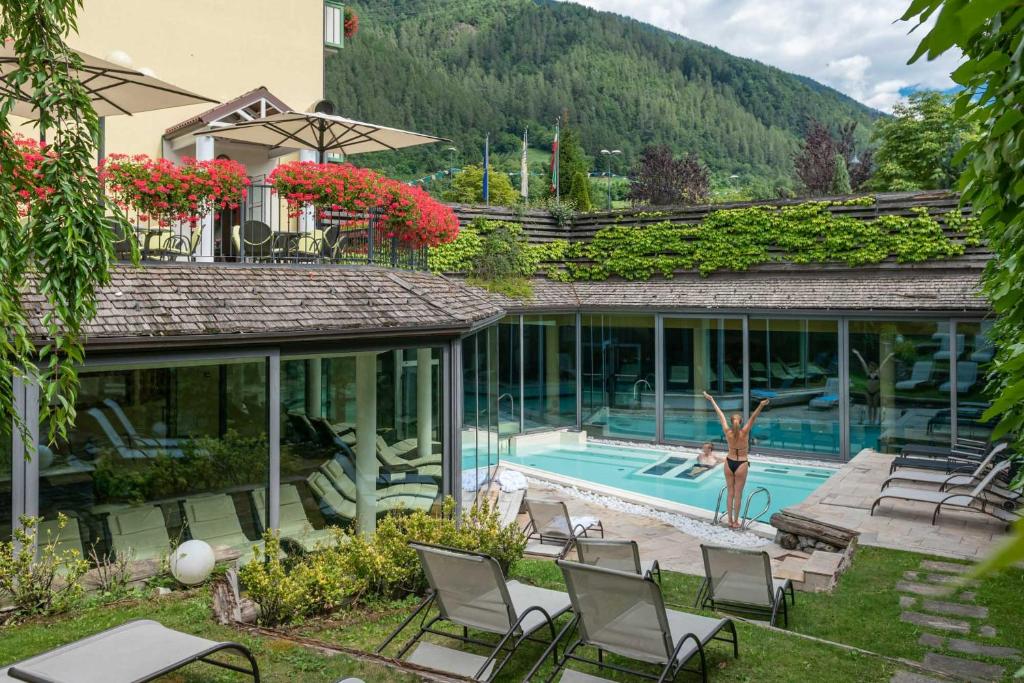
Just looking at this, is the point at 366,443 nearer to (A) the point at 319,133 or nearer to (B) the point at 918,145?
(A) the point at 319,133

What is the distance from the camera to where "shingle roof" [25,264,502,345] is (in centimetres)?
728

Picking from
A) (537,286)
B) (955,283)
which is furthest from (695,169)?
(955,283)

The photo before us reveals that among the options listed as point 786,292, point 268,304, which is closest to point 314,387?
point 268,304

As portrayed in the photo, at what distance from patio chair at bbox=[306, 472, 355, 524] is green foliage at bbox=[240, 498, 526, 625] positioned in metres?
0.26

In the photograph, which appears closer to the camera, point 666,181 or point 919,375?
point 919,375

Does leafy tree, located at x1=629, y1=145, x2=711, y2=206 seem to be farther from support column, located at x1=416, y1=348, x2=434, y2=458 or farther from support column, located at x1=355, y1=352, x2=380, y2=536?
support column, located at x1=355, y1=352, x2=380, y2=536

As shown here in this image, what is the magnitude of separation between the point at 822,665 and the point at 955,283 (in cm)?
1209

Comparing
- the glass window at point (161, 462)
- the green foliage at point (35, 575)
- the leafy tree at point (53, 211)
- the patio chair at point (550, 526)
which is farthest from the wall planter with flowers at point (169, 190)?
the patio chair at point (550, 526)

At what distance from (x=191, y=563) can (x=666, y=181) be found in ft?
130

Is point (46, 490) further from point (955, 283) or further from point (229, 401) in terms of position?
point (955, 283)

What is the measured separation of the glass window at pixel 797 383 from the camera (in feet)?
56.5

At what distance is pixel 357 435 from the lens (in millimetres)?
9203

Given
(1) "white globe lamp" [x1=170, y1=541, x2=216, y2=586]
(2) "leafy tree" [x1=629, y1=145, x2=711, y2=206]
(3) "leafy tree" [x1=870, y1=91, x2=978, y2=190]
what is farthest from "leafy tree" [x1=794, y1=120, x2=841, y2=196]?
(1) "white globe lamp" [x1=170, y1=541, x2=216, y2=586]

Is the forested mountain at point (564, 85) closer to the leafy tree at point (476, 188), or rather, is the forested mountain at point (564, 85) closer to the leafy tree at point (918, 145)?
the leafy tree at point (476, 188)
